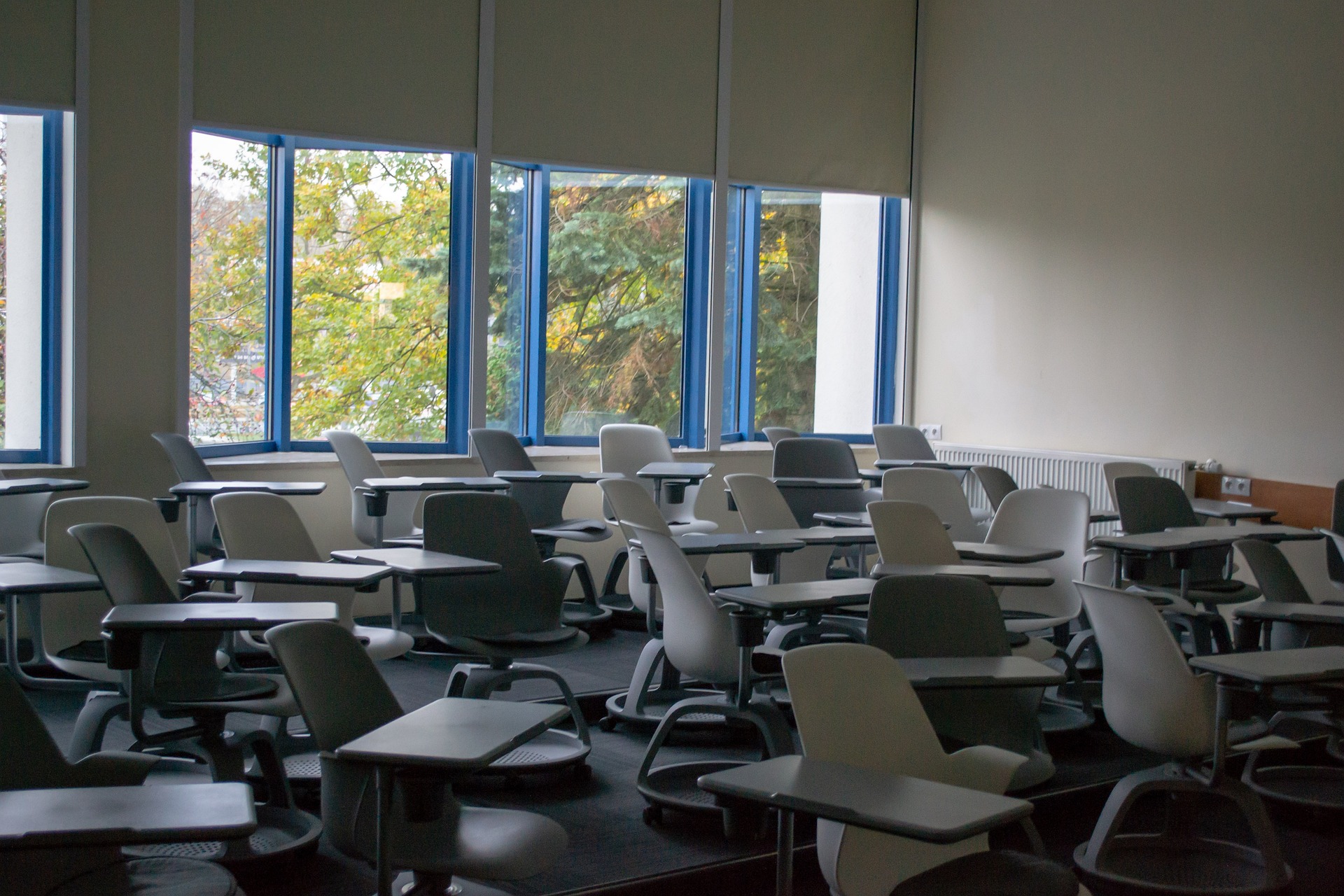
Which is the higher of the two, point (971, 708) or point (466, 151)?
point (466, 151)

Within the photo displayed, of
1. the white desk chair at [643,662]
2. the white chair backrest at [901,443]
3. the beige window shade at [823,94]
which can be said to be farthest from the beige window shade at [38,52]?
the white chair backrest at [901,443]

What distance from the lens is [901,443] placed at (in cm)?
782

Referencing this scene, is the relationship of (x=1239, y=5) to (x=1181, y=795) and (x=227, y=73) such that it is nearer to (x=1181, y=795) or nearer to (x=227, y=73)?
(x=1181, y=795)

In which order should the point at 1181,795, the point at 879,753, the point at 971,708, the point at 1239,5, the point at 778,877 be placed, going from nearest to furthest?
the point at 778,877, the point at 879,753, the point at 971,708, the point at 1181,795, the point at 1239,5

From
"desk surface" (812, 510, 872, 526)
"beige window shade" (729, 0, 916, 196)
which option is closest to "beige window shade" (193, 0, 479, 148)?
"beige window shade" (729, 0, 916, 196)

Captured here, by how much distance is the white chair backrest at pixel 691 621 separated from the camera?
393 centimetres

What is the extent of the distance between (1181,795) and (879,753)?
1.68m

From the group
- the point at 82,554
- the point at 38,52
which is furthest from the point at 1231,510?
the point at 38,52

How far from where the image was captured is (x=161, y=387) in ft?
21.2

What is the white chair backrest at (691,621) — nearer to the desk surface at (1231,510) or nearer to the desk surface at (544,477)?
the desk surface at (544,477)

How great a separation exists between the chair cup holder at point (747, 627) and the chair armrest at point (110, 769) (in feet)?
5.64

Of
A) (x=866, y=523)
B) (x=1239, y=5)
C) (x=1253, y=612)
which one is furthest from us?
(x=1239, y=5)

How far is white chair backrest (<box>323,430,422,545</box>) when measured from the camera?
20.7 ft

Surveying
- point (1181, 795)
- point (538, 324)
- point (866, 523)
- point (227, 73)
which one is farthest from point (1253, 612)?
point (227, 73)
